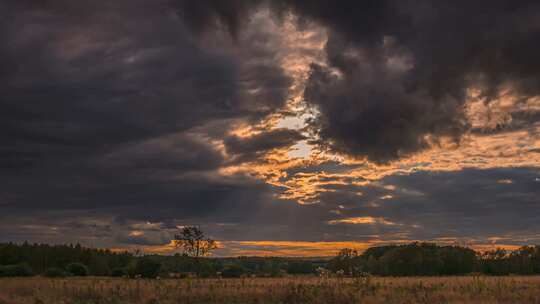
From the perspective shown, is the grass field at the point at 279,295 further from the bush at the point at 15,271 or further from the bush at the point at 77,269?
the bush at the point at 77,269

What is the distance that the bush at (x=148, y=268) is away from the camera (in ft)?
208

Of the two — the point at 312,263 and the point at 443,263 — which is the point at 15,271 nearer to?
the point at 312,263

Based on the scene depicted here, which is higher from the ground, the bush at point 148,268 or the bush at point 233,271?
the bush at point 148,268

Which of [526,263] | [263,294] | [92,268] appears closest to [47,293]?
[263,294]

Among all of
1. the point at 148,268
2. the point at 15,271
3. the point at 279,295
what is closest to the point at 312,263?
the point at 148,268

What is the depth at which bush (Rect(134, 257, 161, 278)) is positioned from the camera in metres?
63.4

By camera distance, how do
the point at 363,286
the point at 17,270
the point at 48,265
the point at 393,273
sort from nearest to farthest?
1. the point at 363,286
2. the point at 17,270
3. the point at 48,265
4. the point at 393,273

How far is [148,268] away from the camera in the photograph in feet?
210

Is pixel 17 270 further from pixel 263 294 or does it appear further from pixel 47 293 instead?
pixel 263 294

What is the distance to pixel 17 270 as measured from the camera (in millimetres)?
68250

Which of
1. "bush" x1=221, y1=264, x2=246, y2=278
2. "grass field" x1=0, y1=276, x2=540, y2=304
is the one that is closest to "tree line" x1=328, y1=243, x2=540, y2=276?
"bush" x1=221, y1=264, x2=246, y2=278

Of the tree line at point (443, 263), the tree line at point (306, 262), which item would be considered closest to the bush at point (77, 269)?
the tree line at point (306, 262)

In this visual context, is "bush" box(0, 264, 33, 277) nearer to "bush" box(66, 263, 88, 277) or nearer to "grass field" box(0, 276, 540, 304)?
"bush" box(66, 263, 88, 277)

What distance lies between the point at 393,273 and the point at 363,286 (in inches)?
2229
